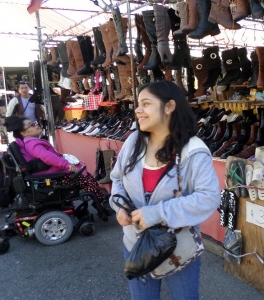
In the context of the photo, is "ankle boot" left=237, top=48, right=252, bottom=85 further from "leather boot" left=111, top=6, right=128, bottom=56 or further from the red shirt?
the red shirt

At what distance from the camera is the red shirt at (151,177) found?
150 centimetres

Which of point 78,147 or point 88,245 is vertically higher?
point 78,147

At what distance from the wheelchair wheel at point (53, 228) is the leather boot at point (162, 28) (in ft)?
6.65

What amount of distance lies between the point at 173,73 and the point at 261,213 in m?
2.62

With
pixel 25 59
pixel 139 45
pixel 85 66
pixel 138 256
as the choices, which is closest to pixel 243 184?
pixel 138 256

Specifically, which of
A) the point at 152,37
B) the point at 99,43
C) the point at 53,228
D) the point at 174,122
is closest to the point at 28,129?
the point at 53,228

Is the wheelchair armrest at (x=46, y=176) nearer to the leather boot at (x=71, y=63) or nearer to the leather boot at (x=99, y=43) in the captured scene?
the leather boot at (x=99, y=43)

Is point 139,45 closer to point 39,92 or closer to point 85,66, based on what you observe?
point 85,66

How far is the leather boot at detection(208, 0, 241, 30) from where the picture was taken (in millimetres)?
2723

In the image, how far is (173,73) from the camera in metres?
4.50

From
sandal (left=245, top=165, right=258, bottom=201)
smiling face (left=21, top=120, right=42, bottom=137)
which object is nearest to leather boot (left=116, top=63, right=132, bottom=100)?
smiling face (left=21, top=120, right=42, bottom=137)

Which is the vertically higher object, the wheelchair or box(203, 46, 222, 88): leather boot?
box(203, 46, 222, 88): leather boot

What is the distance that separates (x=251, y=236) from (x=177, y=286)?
1.17 m

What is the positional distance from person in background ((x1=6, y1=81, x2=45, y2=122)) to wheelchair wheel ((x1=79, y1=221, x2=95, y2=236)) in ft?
10.1
